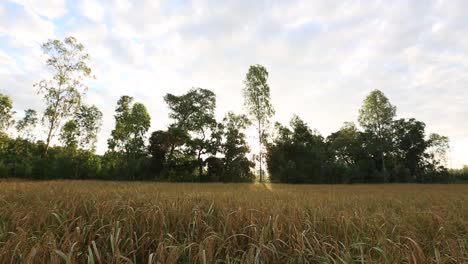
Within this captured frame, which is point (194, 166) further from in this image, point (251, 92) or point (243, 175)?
point (251, 92)

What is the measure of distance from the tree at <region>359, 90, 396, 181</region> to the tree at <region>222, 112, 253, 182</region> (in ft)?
76.9

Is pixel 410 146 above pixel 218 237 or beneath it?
above

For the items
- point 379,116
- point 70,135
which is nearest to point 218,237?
point 70,135

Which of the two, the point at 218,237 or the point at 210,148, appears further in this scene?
the point at 210,148

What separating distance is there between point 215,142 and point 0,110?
2766 centimetres

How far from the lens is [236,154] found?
41719mm

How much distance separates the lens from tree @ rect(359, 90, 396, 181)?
4856 cm

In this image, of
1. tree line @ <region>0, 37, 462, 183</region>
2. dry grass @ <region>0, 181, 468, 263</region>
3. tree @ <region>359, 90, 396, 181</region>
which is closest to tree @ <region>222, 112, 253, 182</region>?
tree line @ <region>0, 37, 462, 183</region>

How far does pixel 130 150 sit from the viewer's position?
1652 inches

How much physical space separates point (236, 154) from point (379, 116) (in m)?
27.0

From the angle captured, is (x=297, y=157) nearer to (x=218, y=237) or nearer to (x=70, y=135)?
(x=70, y=135)

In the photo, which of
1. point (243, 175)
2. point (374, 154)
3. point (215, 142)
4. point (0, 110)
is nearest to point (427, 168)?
point (374, 154)

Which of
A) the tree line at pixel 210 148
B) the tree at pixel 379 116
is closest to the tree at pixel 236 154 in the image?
the tree line at pixel 210 148

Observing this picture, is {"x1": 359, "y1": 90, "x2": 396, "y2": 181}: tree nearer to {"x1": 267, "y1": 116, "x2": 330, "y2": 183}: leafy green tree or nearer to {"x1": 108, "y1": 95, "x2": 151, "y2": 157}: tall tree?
{"x1": 267, "y1": 116, "x2": 330, "y2": 183}: leafy green tree
